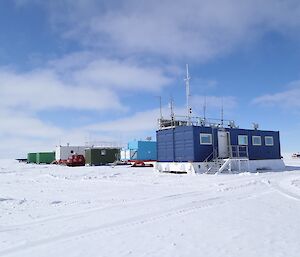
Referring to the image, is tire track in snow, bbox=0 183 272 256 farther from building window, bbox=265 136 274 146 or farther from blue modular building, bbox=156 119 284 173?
building window, bbox=265 136 274 146

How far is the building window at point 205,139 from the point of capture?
3000 cm

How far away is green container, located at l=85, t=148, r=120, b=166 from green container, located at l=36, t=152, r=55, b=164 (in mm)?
22213

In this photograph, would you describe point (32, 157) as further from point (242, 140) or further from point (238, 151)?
point (238, 151)

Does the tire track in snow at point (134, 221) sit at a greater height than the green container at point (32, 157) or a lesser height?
lesser

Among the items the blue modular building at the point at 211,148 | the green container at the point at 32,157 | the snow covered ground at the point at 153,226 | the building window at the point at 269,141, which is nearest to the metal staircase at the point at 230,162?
the blue modular building at the point at 211,148

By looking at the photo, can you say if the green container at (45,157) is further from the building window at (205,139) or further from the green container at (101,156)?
the building window at (205,139)

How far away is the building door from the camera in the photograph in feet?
103

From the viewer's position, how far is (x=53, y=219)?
971 centimetres

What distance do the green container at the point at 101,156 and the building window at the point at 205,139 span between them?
26.6m

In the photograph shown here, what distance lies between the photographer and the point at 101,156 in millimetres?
54531

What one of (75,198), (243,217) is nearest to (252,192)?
(243,217)

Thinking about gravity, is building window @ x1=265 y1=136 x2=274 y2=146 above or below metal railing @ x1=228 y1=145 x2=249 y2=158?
above

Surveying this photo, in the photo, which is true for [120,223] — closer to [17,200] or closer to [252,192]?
[17,200]

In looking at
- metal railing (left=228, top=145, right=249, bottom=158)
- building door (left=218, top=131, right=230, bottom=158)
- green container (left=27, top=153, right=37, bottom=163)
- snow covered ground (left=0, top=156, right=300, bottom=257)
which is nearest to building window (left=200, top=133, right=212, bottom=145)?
building door (left=218, top=131, right=230, bottom=158)
